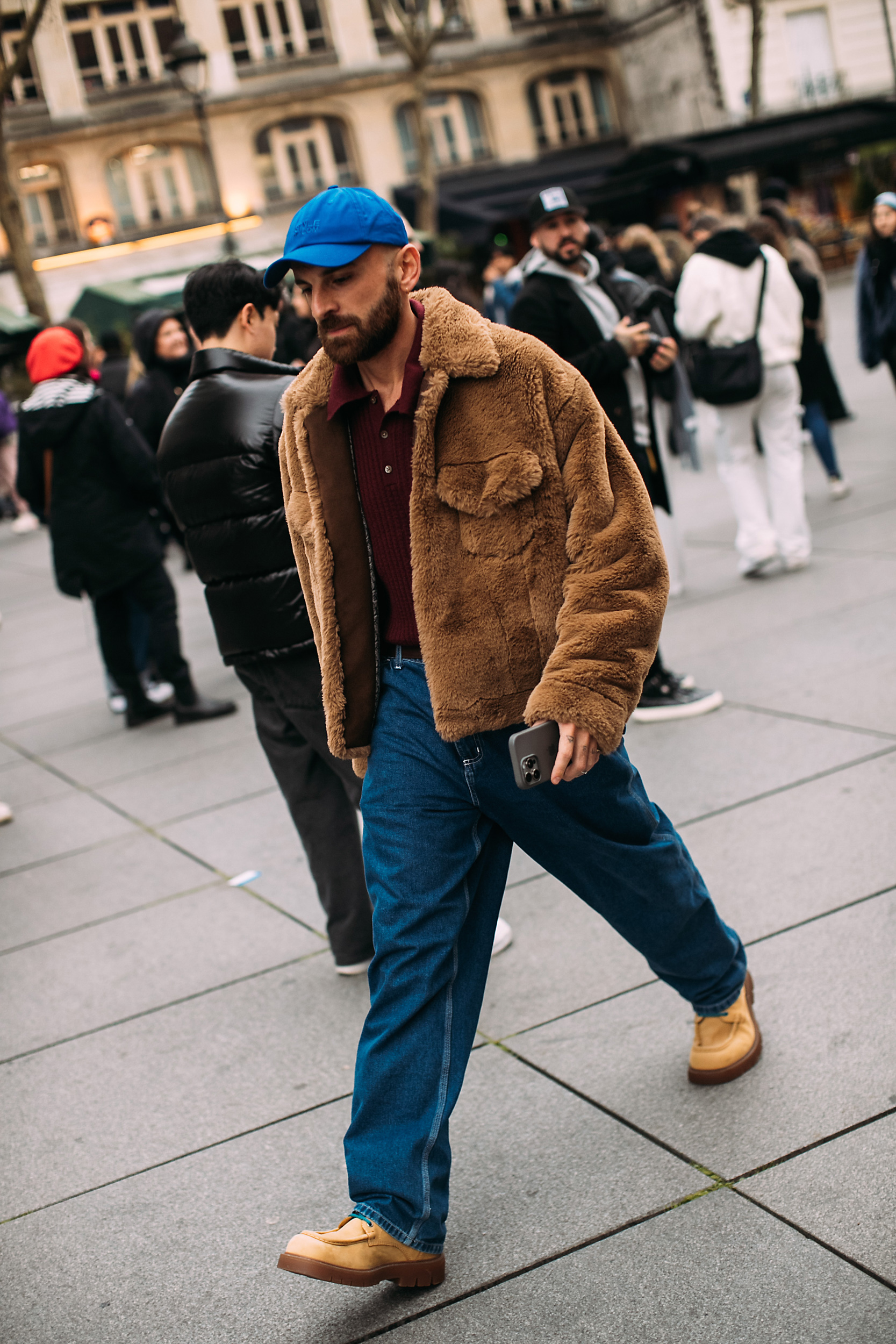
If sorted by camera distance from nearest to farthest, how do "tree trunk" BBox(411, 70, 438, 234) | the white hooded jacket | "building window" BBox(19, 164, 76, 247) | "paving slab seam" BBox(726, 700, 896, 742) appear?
"paving slab seam" BBox(726, 700, 896, 742)
the white hooded jacket
"tree trunk" BBox(411, 70, 438, 234)
"building window" BBox(19, 164, 76, 247)

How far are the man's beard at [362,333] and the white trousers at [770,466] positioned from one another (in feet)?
17.0

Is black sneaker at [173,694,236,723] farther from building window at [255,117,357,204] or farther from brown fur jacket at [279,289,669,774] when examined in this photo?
building window at [255,117,357,204]

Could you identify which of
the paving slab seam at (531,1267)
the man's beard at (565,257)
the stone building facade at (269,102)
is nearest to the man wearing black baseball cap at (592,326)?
the man's beard at (565,257)

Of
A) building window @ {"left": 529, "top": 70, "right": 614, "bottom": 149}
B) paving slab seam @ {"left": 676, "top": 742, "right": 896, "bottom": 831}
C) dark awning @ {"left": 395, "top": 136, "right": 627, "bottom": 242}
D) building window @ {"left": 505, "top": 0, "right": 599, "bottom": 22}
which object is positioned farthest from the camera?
building window @ {"left": 529, "top": 70, "right": 614, "bottom": 149}

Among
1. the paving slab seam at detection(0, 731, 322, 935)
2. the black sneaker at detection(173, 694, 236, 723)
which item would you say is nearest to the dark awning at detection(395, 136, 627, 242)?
the black sneaker at detection(173, 694, 236, 723)

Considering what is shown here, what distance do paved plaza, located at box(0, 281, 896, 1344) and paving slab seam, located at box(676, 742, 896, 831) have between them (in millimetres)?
17

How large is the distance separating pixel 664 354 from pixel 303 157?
3711cm

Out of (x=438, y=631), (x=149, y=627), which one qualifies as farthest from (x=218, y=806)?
(x=438, y=631)

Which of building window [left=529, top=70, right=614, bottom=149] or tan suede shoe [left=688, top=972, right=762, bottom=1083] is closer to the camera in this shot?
tan suede shoe [left=688, top=972, right=762, bottom=1083]

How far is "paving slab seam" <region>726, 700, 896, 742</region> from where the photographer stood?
499cm

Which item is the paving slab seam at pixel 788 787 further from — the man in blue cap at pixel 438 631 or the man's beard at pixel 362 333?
the man's beard at pixel 362 333

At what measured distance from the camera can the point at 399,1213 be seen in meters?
2.51

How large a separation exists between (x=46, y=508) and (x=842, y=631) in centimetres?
414

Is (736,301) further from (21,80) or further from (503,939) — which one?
(21,80)
